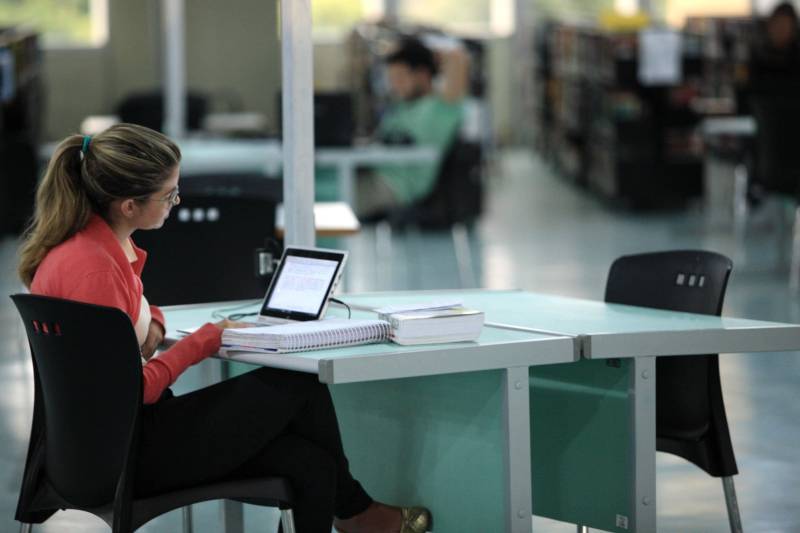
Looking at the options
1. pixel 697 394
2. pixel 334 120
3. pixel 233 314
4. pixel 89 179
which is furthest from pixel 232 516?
pixel 334 120

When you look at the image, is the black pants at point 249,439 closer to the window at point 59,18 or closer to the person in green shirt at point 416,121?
the person in green shirt at point 416,121

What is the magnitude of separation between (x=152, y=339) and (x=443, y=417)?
0.59 m

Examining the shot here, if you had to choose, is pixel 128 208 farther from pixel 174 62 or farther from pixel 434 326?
pixel 174 62

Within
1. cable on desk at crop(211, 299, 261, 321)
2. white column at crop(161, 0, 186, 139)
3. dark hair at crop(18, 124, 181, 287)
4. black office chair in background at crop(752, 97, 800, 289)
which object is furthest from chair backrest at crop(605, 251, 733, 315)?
white column at crop(161, 0, 186, 139)

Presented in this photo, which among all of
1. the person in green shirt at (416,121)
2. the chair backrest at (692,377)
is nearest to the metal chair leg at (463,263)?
the person in green shirt at (416,121)

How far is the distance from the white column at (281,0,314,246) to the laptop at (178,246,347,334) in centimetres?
35

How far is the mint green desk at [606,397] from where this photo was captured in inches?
104

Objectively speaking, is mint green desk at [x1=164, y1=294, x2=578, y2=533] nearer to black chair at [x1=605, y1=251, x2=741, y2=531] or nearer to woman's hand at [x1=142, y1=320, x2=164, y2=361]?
woman's hand at [x1=142, y1=320, x2=164, y2=361]

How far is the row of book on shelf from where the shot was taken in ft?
8.07

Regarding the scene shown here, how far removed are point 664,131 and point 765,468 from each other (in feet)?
20.5

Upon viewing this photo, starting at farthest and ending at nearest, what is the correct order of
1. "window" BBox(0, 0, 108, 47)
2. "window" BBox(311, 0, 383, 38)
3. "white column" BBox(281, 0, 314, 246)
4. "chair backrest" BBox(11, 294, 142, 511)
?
"window" BBox(311, 0, 383, 38) < "window" BBox(0, 0, 108, 47) < "white column" BBox(281, 0, 314, 246) < "chair backrest" BBox(11, 294, 142, 511)

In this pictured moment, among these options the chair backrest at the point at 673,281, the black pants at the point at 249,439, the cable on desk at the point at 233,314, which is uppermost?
Answer: the chair backrest at the point at 673,281

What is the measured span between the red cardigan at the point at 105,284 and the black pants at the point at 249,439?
63 millimetres

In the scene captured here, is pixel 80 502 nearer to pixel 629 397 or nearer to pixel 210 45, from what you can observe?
pixel 629 397
